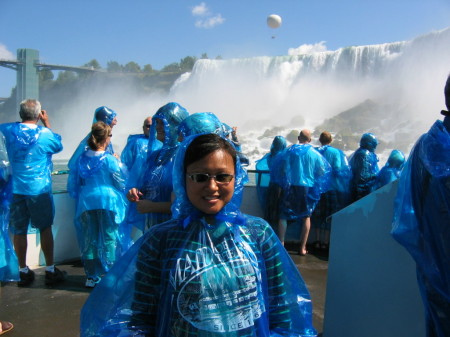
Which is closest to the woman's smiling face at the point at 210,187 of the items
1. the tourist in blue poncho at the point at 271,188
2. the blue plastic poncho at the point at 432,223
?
the blue plastic poncho at the point at 432,223

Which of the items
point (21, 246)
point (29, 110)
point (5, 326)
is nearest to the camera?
point (5, 326)

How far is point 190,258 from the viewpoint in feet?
3.41

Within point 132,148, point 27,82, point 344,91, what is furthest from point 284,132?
point 27,82

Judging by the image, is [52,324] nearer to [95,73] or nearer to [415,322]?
[415,322]

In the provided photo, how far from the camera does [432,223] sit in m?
1.38

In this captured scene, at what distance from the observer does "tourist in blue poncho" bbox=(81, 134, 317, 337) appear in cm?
103

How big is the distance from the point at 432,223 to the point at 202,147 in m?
0.86

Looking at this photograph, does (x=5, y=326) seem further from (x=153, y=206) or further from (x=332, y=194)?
(x=332, y=194)

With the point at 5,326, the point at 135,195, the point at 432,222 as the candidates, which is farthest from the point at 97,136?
the point at 432,222

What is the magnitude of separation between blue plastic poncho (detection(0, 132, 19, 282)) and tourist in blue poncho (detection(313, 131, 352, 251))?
3555 mm

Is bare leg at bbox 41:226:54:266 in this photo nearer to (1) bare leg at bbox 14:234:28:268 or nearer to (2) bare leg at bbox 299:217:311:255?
(1) bare leg at bbox 14:234:28:268

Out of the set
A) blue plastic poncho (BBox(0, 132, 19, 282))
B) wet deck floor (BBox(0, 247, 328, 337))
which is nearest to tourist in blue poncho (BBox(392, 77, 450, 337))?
wet deck floor (BBox(0, 247, 328, 337))

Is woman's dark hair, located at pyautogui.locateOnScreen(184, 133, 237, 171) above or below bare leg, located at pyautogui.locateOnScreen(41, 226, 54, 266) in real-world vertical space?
above

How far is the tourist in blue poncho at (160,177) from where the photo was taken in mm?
2134
